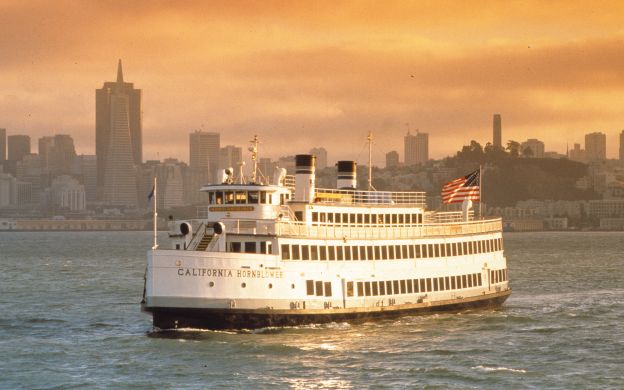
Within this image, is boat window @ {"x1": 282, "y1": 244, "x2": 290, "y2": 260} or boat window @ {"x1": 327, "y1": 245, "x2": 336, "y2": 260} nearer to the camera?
boat window @ {"x1": 282, "y1": 244, "x2": 290, "y2": 260}

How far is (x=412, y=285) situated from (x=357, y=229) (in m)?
5.06

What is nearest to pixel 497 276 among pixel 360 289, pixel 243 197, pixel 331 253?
pixel 360 289

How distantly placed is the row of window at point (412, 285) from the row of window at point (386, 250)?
→ 1235mm

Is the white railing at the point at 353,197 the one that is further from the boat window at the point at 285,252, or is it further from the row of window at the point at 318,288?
the boat window at the point at 285,252

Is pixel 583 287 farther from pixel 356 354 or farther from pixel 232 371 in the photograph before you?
pixel 232 371

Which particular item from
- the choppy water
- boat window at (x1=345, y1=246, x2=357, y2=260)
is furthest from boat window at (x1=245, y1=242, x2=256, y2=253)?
boat window at (x1=345, y1=246, x2=357, y2=260)

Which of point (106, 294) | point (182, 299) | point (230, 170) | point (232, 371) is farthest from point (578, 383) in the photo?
point (106, 294)

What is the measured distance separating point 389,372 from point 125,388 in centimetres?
1022

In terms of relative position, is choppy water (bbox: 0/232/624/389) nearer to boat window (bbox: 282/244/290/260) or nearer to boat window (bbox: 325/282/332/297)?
boat window (bbox: 325/282/332/297)

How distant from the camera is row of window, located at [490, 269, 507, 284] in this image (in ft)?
222

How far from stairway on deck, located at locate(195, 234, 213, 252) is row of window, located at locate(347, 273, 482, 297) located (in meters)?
7.32

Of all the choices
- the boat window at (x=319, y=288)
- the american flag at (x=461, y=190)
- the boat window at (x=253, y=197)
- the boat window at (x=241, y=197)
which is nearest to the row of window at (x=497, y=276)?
the american flag at (x=461, y=190)

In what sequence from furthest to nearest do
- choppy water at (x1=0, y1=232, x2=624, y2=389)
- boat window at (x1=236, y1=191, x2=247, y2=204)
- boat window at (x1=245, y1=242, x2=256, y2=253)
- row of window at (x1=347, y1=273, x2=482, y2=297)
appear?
row of window at (x1=347, y1=273, x2=482, y2=297), boat window at (x1=236, y1=191, x2=247, y2=204), boat window at (x1=245, y1=242, x2=256, y2=253), choppy water at (x1=0, y1=232, x2=624, y2=389)

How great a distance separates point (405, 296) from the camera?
196ft
